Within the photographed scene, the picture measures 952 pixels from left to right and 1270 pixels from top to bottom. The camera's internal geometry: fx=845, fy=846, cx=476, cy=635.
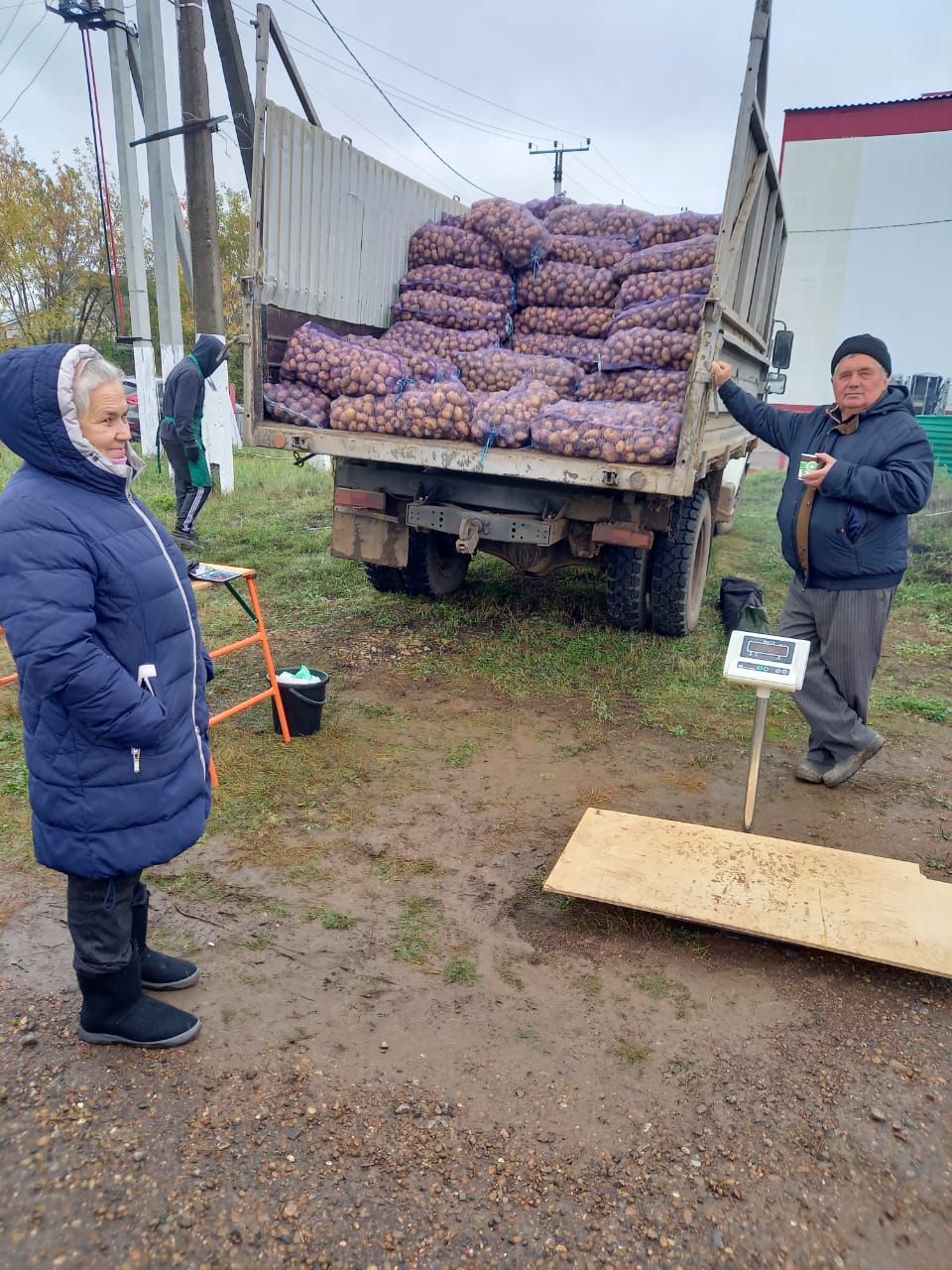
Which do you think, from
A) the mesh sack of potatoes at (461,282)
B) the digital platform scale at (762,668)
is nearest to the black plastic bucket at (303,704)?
the digital platform scale at (762,668)

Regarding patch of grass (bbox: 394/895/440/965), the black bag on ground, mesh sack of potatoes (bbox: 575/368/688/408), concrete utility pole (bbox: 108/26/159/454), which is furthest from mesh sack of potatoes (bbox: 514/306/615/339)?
concrete utility pole (bbox: 108/26/159/454)

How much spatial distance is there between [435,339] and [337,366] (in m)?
0.87

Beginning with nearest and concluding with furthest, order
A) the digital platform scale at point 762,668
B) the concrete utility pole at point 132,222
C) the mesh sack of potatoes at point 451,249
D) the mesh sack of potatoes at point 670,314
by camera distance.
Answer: the digital platform scale at point 762,668, the mesh sack of potatoes at point 670,314, the mesh sack of potatoes at point 451,249, the concrete utility pole at point 132,222

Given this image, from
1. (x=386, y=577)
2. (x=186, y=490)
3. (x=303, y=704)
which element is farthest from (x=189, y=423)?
(x=303, y=704)

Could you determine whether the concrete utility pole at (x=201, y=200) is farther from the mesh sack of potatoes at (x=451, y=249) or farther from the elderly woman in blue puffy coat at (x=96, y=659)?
the elderly woman in blue puffy coat at (x=96, y=659)

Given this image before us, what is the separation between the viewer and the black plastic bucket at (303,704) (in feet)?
13.4

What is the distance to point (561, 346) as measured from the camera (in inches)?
220

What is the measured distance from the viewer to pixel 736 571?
25.9 feet

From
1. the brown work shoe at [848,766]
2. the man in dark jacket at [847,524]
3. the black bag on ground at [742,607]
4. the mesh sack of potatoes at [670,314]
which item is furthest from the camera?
the black bag on ground at [742,607]

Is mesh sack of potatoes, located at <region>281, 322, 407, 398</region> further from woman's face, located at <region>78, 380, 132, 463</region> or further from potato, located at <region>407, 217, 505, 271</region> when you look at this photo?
woman's face, located at <region>78, 380, 132, 463</region>

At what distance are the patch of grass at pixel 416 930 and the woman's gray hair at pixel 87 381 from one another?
183 cm

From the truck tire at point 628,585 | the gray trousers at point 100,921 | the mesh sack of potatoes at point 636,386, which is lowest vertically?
the gray trousers at point 100,921

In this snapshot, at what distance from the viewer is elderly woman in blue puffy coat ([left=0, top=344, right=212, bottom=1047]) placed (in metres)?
1.80

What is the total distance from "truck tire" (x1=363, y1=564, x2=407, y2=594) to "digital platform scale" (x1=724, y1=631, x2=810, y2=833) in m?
3.31
